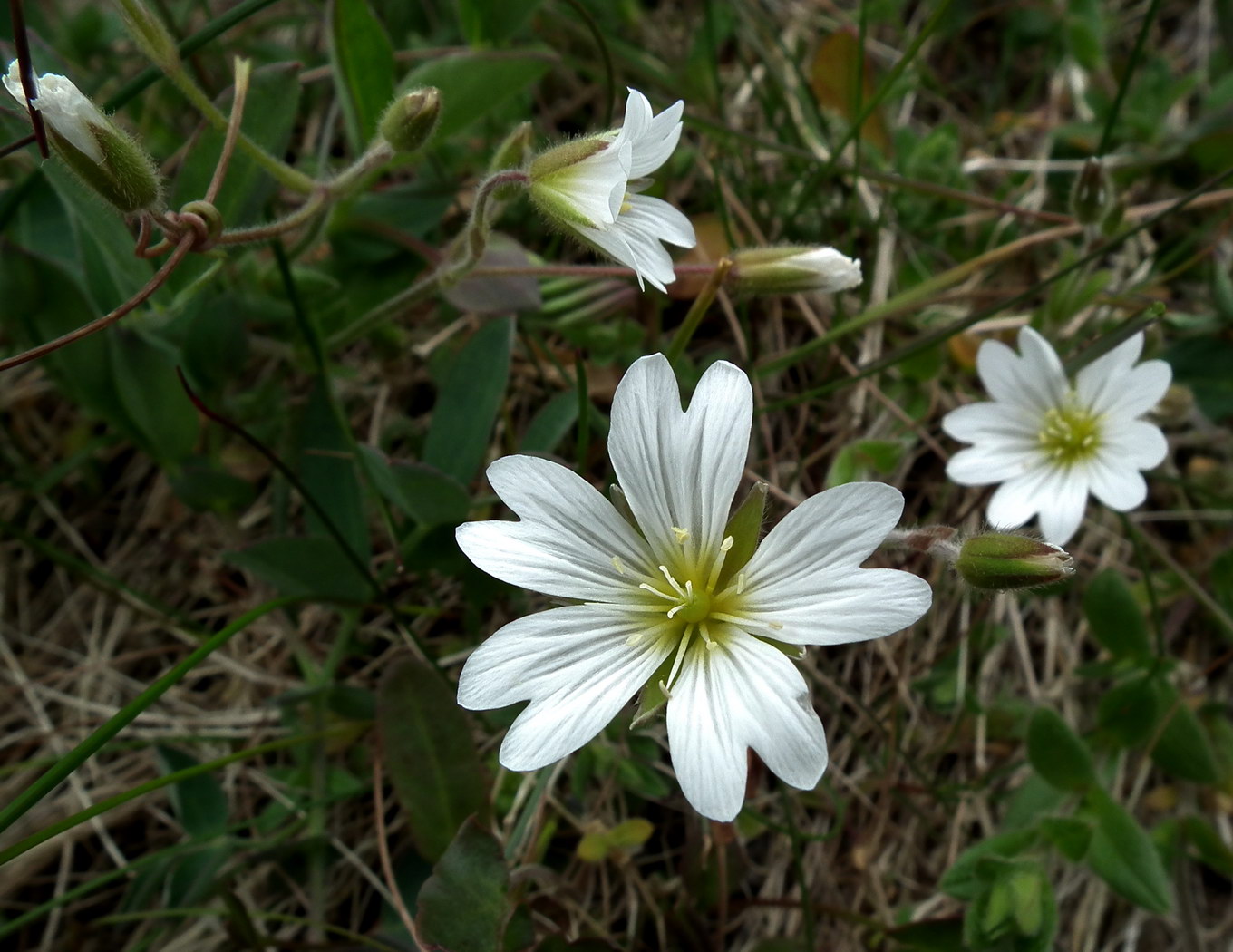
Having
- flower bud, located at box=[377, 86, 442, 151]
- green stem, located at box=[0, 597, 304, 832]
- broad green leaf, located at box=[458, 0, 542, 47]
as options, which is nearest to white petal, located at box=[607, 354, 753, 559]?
flower bud, located at box=[377, 86, 442, 151]

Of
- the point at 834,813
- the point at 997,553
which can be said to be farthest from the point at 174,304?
the point at 834,813

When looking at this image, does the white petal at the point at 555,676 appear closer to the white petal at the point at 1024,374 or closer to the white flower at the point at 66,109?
the white flower at the point at 66,109

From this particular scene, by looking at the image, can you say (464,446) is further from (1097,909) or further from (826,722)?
(1097,909)

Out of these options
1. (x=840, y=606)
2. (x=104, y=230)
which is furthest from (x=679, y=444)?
(x=104, y=230)

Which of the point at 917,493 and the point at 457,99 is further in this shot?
the point at 917,493

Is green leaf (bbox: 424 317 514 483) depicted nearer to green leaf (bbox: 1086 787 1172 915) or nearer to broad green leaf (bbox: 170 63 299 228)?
broad green leaf (bbox: 170 63 299 228)

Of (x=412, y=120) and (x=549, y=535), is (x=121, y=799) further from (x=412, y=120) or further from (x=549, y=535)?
(x=412, y=120)
